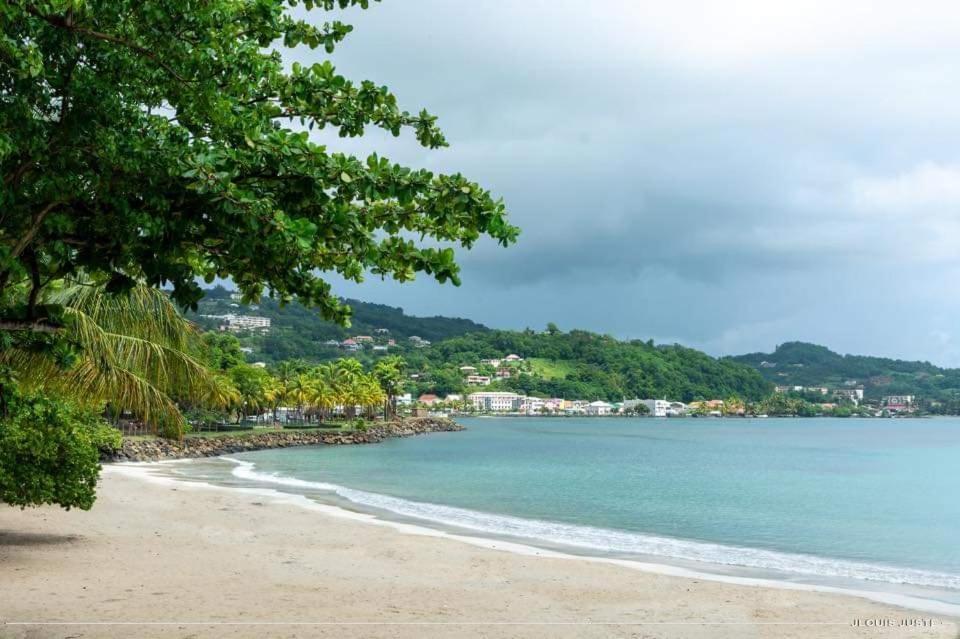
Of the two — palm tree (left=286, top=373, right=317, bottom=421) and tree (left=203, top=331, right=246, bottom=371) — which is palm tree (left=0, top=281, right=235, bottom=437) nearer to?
tree (left=203, top=331, right=246, bottom=371)

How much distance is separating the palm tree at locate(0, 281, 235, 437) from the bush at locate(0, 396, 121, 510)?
2465mm

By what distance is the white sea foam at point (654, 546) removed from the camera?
19.2 meters

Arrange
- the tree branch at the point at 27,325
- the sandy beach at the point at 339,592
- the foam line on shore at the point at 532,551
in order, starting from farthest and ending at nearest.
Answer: the foam line on shore at the point at 532,551 → the sandy beach at the point at 339,592 → the tree branch at the point at 27,325

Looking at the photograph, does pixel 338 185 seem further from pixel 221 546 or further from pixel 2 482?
pixel 221 546

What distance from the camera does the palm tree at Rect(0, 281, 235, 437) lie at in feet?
33.4

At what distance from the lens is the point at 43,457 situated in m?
13.2

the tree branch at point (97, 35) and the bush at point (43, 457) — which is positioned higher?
the tree branch at point (97, 35)

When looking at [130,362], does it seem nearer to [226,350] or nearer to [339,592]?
[339,592]

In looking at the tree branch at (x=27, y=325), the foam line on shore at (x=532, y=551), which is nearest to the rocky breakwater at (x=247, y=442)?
the foam line on shore at (x=532, y=551)

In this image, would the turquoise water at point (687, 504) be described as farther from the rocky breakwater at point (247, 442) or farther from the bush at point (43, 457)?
the bush at point (43, 457)

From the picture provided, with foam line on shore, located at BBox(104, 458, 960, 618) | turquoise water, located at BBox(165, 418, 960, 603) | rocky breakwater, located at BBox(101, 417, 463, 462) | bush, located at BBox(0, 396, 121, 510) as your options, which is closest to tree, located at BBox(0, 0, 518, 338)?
bush, located at BBox(0, 396, 121, 510)

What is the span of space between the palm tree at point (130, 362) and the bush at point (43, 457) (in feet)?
8.09

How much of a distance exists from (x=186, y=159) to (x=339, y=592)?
8944 millimetres

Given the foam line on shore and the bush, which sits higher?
the bush
